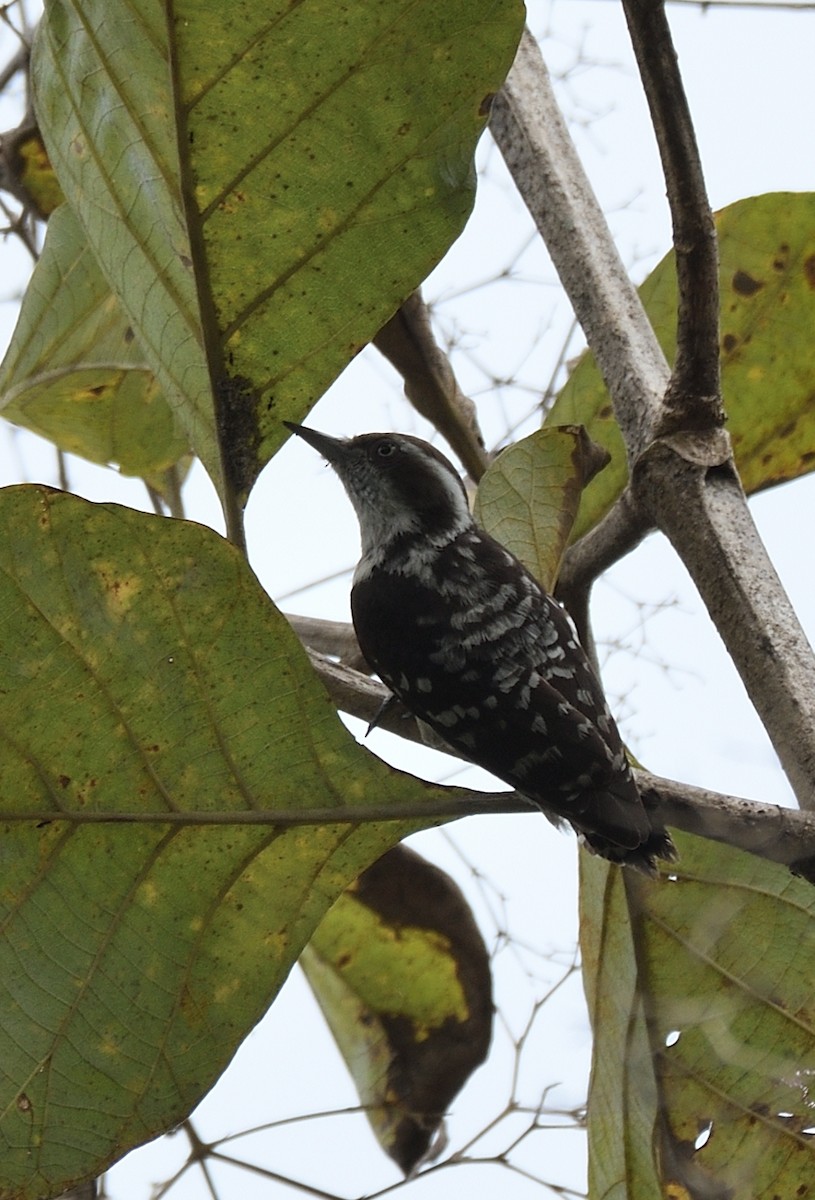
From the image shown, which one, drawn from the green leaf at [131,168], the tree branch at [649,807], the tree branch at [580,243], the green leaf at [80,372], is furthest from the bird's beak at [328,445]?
the tree branch at [649,807]

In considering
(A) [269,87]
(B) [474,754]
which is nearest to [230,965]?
(B) [474,754]

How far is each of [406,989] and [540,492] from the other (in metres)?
0.85

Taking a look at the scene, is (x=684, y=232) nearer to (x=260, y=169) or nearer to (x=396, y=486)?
(x=260, y=169)

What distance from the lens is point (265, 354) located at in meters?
1.37

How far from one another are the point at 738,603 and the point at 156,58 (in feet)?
2.58

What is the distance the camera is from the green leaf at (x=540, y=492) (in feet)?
5.24

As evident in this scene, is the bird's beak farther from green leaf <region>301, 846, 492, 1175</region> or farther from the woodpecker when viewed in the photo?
green leaf <region>301, 846, 492, 1175</region>

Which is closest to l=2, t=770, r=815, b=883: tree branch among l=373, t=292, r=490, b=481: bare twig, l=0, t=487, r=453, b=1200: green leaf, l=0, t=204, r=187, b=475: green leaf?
l=0, t=487, r=453, b=1200: green leaf

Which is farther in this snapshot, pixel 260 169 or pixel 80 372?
pixel 80 372

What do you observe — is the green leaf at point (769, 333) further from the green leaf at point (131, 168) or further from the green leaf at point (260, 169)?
the green leaf at point (131, 168)

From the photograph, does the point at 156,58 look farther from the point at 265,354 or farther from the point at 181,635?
the point at 181,635

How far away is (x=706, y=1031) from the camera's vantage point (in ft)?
5.29

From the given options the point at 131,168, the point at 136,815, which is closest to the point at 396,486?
the point at 131,168

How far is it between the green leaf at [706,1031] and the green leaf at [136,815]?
51 centimetres
